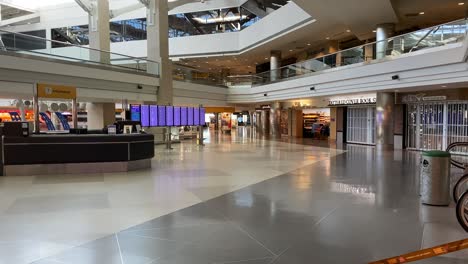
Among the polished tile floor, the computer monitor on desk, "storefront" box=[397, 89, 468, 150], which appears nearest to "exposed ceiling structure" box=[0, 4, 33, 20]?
the computer monitor on desk

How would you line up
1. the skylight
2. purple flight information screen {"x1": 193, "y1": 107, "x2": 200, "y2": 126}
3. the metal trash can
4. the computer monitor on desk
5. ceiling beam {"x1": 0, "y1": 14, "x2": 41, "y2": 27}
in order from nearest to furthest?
1. the metal trash can
2. the computer monitor on desk
3. purple flight information screen {"x1": 193, "y1": 107, "x2": 200, "y2": 126}
4. the skylight
5. ceiling beam {"x1": 0, "y1": 14, "x2": 41, "y2": 27}

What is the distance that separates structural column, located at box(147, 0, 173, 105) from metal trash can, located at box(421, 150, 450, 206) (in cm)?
1744

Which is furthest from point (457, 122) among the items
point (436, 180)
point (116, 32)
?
point (116, 32)

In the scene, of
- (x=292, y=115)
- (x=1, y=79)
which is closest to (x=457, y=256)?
(x=1, y=79)

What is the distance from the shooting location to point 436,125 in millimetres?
18281

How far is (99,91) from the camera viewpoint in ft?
59.5

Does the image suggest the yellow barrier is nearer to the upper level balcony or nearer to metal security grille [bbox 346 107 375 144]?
the upper level balcony

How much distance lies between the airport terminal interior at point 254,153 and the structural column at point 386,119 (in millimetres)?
69

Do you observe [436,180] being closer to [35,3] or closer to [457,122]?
[457,122]

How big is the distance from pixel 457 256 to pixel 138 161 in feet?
30.3

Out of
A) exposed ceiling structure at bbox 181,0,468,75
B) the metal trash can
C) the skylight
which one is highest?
the skylight

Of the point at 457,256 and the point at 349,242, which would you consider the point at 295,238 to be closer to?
the point at 349,242

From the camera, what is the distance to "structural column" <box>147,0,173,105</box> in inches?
888

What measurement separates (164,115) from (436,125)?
13386 mm
